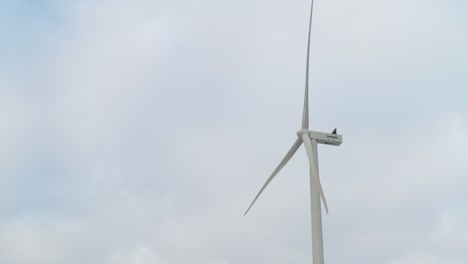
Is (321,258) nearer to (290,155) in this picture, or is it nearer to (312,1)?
(290,155)

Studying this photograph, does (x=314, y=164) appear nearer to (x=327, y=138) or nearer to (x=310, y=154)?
(x=310, y=154)

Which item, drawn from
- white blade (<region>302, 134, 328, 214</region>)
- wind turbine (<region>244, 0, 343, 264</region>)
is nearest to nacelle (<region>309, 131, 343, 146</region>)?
wind turbine (<region>244, 0, 343, 264</region>)

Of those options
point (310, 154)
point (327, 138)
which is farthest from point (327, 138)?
point (310, 154)

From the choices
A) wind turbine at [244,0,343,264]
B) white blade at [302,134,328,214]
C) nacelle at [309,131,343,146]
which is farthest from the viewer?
nacelle at [309,131,343,146]

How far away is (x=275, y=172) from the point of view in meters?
52.2

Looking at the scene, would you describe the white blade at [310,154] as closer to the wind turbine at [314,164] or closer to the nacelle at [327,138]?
the wind turbine at [314,164]

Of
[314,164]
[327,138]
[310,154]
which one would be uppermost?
[327,138]

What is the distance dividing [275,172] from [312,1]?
57.4ft

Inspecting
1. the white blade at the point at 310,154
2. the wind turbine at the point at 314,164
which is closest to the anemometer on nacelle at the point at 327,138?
the wind turbine at the point at 314,164

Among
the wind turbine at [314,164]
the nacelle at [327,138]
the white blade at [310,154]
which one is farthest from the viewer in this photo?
the nacelle at [327,138]

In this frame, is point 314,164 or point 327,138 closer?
point 314,164

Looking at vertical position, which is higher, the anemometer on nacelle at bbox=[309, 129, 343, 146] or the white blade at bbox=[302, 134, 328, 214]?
the anemometer on nacelle at bbox=[309, 129, 343, 146]

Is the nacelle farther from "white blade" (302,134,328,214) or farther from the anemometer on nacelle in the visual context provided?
"white blade" (302,134,328,214)

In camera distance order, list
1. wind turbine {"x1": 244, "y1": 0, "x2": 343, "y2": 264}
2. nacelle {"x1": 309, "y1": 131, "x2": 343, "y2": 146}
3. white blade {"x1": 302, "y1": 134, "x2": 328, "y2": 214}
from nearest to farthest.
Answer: wind turbine {"x1": 244, "y1": 0, "x2": 343, "y2": 264} → white blade {"x1": 302, "y1": 134, "x2": 328, "y2": 214} → nacelle {"x1": 309, "y1": 131, "x2": 343, "y2": 146}
